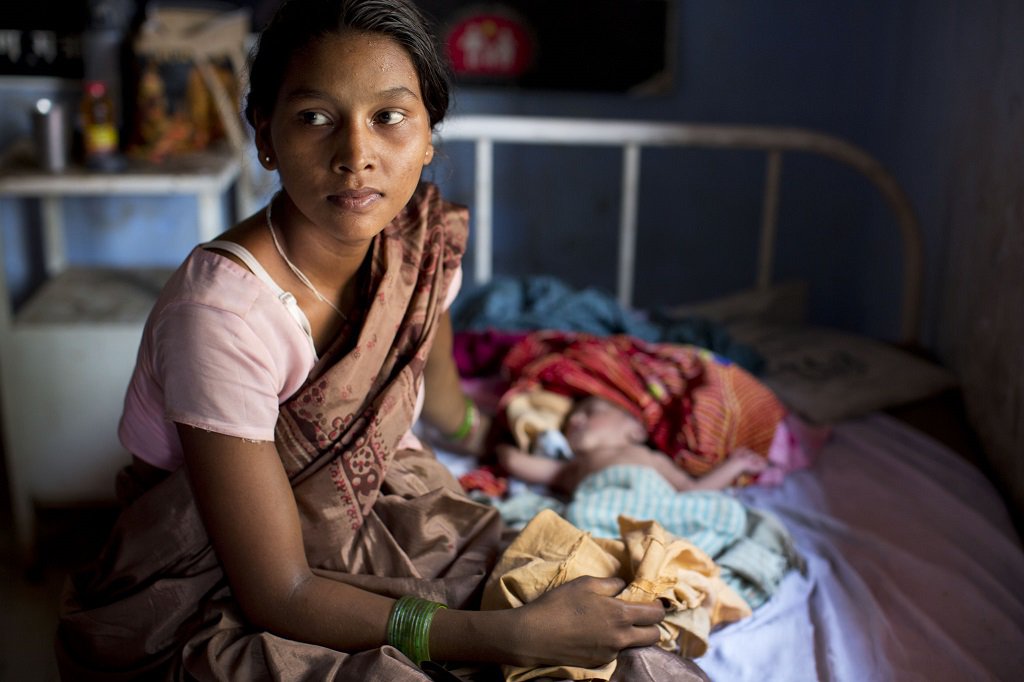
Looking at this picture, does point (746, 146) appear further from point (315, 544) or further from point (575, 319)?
point (315, 544)

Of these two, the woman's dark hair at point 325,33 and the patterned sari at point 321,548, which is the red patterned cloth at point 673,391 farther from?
the woman's dark hair at point 325,33

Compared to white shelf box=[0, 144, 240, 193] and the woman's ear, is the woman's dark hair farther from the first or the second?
white shelf box=[0, 144, 240, 193]

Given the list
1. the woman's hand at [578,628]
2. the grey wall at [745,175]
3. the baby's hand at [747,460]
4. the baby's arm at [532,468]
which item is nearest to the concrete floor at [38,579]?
the grey wall at [745,175]

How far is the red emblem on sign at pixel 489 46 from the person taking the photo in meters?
2.80

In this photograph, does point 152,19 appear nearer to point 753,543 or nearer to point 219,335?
Answer: point 219,335

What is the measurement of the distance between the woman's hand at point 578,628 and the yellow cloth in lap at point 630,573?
0.06 ft

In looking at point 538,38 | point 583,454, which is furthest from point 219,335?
point 538,38

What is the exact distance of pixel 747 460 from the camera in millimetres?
1688


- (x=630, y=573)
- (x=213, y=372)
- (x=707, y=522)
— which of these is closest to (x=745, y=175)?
(x=707, y=522)

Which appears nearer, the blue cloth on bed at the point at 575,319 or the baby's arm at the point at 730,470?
the baby's arm at the point at 730,470

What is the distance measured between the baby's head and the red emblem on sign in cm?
142

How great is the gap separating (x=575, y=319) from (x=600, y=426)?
1.61 ft

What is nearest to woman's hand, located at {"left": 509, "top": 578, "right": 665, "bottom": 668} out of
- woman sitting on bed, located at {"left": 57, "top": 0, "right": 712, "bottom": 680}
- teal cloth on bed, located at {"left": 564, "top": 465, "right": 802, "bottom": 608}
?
woman sitting on bed, located at {"left": 57, "top": 0, "right": 712, "bottom": 680}

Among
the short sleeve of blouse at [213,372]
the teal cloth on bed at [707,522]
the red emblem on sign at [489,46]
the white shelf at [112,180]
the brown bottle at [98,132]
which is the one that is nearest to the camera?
the short sleeve of blouse at [213,372]
